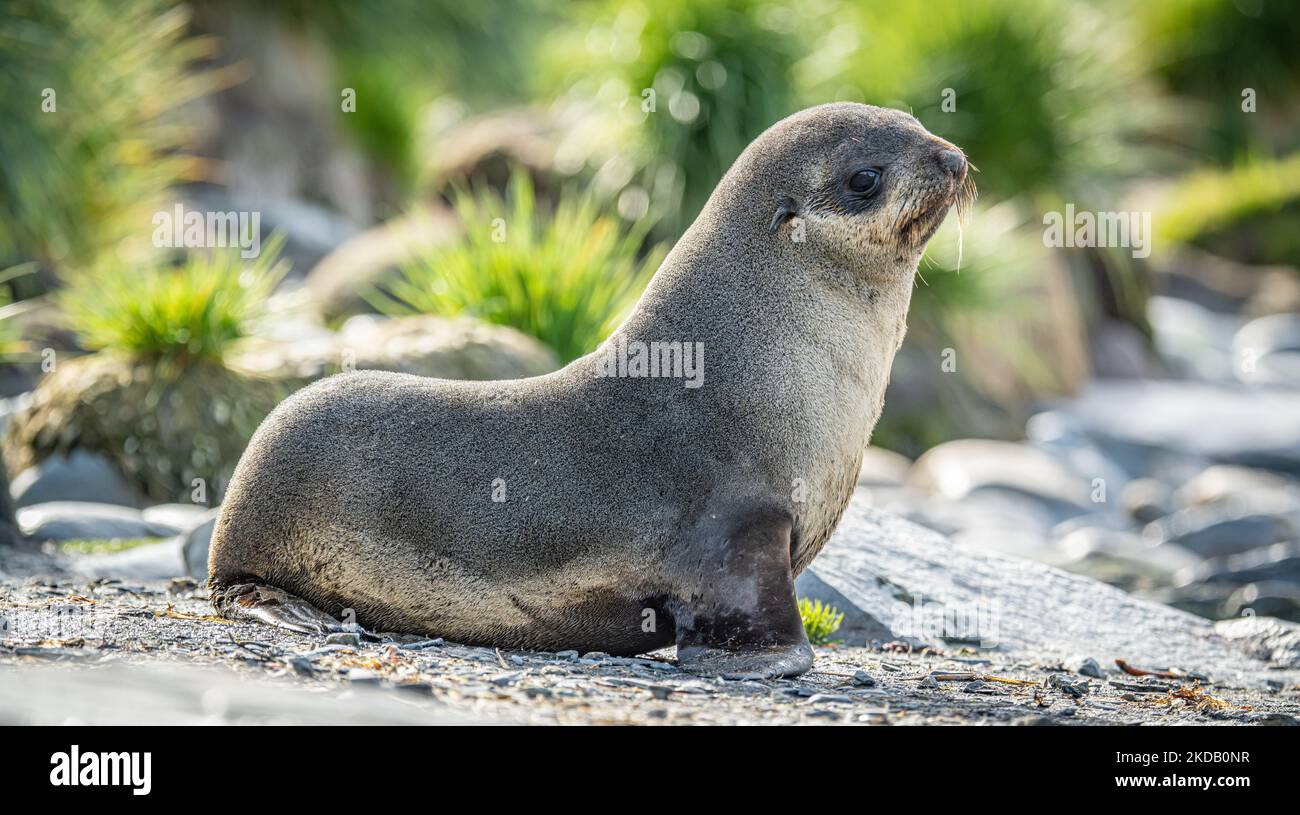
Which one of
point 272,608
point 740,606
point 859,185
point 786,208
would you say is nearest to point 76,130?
point 272,608

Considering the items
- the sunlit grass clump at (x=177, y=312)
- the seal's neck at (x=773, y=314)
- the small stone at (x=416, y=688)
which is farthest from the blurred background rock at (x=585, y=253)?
the small stone at (x=416, y=688)

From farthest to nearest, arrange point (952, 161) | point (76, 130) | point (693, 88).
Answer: point (693, 88) < point (76, 130) < point (952, 161)

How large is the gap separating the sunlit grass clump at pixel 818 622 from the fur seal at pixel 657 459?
111 centimetres

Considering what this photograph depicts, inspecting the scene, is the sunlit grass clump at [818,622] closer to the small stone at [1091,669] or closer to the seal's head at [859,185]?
the small stone at [1091,669]

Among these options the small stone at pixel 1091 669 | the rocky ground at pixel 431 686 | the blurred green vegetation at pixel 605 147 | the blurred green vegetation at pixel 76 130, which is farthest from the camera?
the blurred green vegetation at pixel 76 130

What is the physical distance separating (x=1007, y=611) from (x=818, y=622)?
1.48 metres

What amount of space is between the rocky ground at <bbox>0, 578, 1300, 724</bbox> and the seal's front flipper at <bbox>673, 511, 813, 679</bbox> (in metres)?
0.11

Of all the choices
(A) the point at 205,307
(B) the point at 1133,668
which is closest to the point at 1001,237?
(A) the point at 205,307

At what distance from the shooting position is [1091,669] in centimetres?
644

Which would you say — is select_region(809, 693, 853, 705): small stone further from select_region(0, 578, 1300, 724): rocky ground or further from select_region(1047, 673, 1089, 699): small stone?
select_region(1047, 673, 1089, 699): small stone

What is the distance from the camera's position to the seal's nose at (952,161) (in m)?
5.66

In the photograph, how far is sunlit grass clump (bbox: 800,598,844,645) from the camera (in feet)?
22.4

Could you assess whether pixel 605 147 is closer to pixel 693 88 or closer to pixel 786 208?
pixel 693 88
